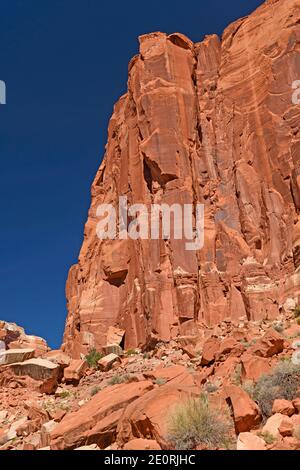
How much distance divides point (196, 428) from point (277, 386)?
8.27 ft

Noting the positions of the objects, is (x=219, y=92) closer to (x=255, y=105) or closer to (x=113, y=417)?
(x=255, y=105)

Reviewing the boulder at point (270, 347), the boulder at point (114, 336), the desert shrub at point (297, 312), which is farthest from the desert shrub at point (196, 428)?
the boulder at point (114, 336)

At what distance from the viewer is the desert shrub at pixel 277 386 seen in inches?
400

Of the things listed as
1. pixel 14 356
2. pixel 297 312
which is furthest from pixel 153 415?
pixel 14 356

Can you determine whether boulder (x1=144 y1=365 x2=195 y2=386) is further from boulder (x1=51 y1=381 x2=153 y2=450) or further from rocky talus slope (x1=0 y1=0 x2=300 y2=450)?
boulder (x1=51 y1=381 x2=153 y2=450)

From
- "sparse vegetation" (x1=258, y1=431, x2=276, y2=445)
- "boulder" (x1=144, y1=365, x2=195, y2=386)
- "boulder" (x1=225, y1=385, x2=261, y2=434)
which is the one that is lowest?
"sparse vegetation" (x1=258, y1=431, x2=276, y2=445)

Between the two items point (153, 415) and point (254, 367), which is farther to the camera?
point (254, 367)

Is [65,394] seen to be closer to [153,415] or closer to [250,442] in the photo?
[153,415]

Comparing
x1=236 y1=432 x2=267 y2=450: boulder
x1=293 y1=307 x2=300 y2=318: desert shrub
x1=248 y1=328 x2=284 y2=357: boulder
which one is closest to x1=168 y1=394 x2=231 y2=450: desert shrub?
x1=236 y1=432 x2=267 y2=450: boulder

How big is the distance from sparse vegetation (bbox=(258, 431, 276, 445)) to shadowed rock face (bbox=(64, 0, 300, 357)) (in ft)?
61.7

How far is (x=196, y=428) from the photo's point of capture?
29.2ft

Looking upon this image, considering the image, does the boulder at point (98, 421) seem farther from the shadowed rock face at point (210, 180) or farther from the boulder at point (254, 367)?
the shadowed rock face at point (210, 180)

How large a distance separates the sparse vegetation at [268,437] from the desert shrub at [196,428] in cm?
75

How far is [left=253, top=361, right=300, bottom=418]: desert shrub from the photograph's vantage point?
10168mm
